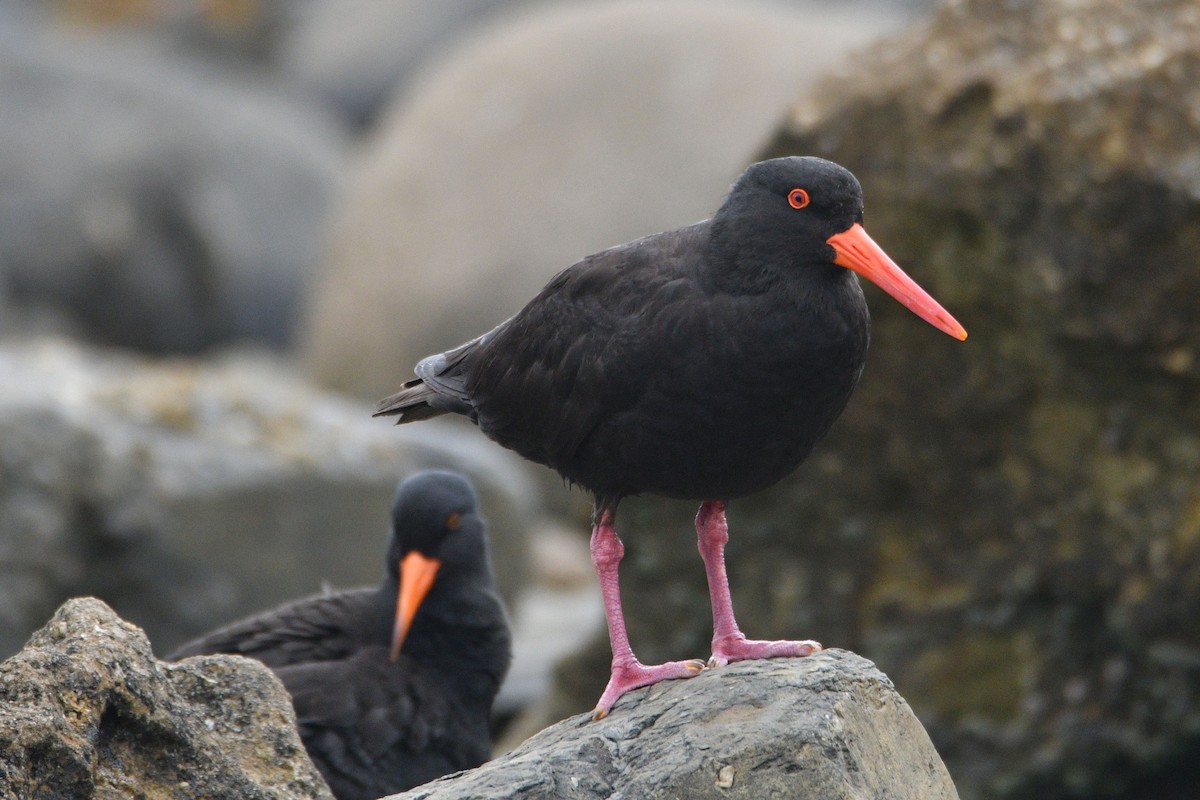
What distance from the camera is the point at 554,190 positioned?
48.7ft

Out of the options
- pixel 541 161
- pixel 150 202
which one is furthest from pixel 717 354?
pixel 150 202

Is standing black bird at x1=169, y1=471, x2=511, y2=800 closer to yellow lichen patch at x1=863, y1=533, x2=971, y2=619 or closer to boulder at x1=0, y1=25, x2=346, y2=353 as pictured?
yellow lichen patch at x1=863, y1=533, x2=971, y2=619

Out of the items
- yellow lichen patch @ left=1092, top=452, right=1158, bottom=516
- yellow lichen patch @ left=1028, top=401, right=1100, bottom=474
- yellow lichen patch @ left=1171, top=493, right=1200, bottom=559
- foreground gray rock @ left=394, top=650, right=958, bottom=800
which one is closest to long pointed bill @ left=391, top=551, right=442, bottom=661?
foreground gray rock @ left=394, top=650, right=958, bottom=800

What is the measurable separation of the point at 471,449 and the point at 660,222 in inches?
154

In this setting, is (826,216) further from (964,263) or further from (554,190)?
(554,190)

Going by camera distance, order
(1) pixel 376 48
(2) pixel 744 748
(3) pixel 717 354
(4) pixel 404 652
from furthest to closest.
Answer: (1) pixel 376 48 → (4) pixel 404 652 → (3) pixel 717 354 → (2) pixel 744 748

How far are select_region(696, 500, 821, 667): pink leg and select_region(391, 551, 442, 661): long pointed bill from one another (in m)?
1.51

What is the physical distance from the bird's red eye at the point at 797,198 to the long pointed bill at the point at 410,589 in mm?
2471

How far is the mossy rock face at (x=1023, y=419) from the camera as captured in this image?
23.5 feet

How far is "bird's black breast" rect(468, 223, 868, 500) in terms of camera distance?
4.99 m

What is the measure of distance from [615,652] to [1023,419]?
3.11 m

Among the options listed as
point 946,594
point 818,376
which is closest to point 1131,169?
point 946,594

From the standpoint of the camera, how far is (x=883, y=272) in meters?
5.07

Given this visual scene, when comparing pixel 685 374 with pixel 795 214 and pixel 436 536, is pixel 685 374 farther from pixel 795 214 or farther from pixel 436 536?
pixel 436 536
